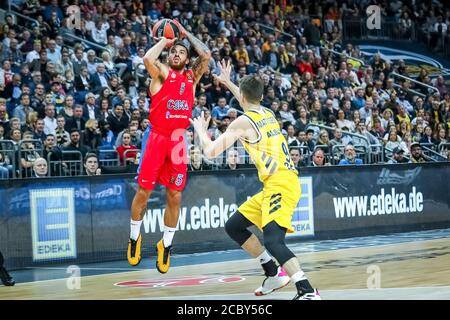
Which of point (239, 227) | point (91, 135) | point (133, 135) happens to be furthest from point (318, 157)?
point (239, 227)

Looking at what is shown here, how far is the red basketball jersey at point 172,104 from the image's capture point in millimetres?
12211

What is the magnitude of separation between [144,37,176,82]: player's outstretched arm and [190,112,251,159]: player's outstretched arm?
2.39 meters

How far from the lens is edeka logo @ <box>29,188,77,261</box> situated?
51.6 feet

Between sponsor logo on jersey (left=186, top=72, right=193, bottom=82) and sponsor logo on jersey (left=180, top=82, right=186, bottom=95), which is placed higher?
sponsor logo on jersey (left=186, top=72, right=193, bottom=82)

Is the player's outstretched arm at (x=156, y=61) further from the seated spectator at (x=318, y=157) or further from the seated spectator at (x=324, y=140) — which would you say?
the seated spectator at (x=324, y=140)

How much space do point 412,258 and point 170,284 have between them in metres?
4.73

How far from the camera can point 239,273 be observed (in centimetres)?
1397

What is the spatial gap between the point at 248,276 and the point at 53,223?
4.13 m

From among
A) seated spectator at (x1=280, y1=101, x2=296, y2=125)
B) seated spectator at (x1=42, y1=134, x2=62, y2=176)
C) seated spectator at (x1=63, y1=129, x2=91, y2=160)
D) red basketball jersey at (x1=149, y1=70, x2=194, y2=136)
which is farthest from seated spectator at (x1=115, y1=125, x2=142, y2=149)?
red basketball jersey at (x1=149, y1=70, x2=194, y2=136)

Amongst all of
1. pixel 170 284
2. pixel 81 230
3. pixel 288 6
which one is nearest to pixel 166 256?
pixel 170 284

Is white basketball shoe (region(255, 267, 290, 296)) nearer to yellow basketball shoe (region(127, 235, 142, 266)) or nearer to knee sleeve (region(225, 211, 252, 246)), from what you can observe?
knee sleeve (region(225, 211, 252, 246))

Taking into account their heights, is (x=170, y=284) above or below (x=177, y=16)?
below

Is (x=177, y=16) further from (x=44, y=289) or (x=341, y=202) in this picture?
(x=44, y=289)

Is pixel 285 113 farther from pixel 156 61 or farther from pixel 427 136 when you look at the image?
pixel 156 61
